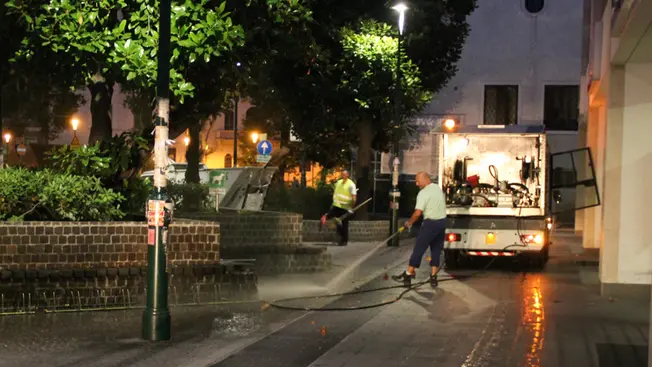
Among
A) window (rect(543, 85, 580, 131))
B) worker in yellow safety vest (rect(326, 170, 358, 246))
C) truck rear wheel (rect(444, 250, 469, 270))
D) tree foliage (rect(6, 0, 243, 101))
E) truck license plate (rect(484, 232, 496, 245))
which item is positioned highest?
window (rect(543, 85, 580, 131))

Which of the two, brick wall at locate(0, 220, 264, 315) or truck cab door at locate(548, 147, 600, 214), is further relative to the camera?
truck cab door at locate(548, 147, 600, 214)

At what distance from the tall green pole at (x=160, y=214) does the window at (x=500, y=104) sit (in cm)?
2976

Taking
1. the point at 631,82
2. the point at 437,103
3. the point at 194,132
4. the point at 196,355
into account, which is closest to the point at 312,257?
the point at 631,82

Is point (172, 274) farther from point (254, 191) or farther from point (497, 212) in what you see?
point (254, 191)

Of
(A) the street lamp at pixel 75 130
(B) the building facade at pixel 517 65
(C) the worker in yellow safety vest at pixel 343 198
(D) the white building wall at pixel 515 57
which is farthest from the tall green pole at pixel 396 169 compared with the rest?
(D) the white building wall at pixel 515 57

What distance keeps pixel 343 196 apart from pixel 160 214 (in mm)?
13150

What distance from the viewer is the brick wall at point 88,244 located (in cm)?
1145

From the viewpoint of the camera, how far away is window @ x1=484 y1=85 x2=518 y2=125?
38.1m

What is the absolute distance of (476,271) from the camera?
17609mm

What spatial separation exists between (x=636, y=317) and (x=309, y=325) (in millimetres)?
4216

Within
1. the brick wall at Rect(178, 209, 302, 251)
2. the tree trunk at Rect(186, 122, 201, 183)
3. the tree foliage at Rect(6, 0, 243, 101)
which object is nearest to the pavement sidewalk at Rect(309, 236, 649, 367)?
the brick wall at Rect(178, 209, 302, 251)

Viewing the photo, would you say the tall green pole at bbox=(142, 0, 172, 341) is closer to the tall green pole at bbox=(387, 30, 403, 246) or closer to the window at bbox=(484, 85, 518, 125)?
the tall green pole at bbox=(387, 30, 403, 246)

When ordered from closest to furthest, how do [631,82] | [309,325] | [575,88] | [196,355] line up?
[196,355] → [309,325] → [631,82] → [575,88]

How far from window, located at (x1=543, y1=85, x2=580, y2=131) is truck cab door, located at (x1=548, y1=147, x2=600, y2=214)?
5.02 metres
